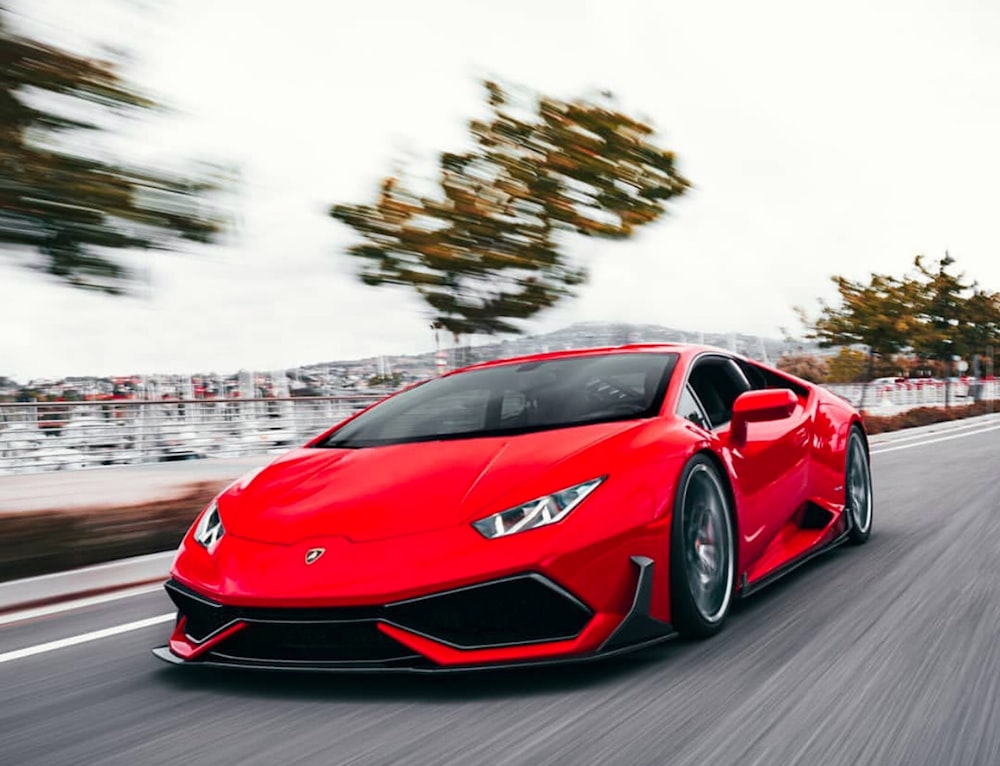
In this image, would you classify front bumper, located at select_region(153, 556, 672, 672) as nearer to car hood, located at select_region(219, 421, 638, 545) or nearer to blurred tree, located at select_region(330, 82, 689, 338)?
car hood, located at select_region(219, 421, 638, 545)

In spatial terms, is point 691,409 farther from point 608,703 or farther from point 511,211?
point 511,211

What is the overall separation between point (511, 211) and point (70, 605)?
381 inches

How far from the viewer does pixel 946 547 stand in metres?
6.56

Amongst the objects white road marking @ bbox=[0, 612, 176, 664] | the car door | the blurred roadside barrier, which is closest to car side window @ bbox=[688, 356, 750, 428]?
the car door

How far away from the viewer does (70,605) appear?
6074 millimetres

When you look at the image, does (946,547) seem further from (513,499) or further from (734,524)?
(513,499)

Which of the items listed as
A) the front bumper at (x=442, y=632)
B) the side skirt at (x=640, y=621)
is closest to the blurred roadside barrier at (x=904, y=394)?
the side skirt at (x=640, y=621)

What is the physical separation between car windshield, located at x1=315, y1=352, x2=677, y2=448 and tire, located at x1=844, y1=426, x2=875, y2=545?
6.50 ft

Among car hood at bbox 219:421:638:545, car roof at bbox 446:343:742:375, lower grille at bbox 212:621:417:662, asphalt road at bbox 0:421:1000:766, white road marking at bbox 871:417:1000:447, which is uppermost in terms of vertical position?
car roof at bbox 446:343:742:375

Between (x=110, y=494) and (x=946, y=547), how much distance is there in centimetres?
939

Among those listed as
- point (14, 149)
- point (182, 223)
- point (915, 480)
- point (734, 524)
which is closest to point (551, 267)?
point (915, 480)

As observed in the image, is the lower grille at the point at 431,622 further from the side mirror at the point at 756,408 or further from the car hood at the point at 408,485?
the side mirror at the point at 756,408

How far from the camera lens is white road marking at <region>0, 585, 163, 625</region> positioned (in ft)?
19.0

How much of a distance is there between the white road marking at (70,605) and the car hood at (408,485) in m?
1.96
